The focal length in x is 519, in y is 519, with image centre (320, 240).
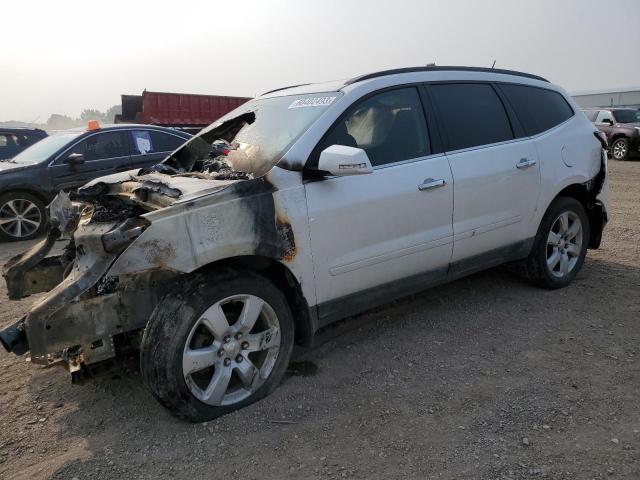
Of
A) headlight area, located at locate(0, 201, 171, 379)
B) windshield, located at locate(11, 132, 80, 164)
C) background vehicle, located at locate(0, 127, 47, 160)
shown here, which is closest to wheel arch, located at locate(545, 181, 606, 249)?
headlight area, located at locate(0, 201, 171, 379)

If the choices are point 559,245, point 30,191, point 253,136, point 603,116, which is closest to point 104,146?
point 30,191

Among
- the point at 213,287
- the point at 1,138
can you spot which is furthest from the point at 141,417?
the point at 1,138

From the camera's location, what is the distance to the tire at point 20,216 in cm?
741

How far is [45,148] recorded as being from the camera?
796cm

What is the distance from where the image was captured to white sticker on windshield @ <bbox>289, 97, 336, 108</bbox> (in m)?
3.28

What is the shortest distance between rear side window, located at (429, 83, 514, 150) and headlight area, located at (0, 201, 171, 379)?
2181 mm

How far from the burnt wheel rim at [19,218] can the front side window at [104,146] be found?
3.29 feet

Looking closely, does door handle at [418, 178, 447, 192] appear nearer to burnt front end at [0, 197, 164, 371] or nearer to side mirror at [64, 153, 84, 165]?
burnt front end at [0, 197, 164, 371]

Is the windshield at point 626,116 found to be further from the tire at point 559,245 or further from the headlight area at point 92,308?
the headlight area at point 92,308

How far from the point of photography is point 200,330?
2.78 metres

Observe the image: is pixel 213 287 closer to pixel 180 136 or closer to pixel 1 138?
pixel 180 136

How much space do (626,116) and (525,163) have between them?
15.6m

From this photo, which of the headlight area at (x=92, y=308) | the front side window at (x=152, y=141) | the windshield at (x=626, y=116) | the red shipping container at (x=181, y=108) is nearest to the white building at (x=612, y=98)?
the windshield at (x=626, y=116)

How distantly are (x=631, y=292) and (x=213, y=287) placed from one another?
3693mm
